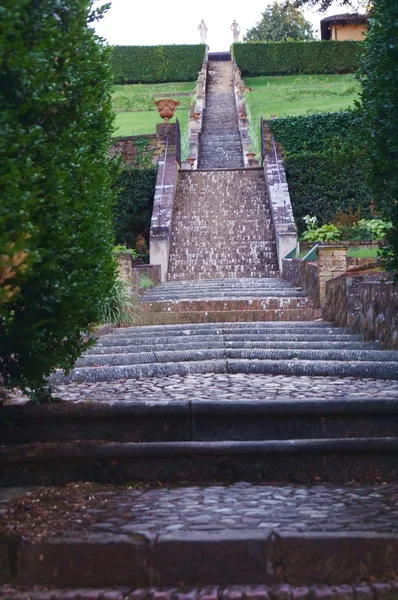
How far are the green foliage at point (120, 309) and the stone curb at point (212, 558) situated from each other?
8.24 m

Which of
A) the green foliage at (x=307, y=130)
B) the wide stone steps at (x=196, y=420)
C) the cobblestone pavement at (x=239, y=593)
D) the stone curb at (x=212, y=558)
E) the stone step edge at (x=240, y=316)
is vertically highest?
the green foliage at (x=307, y=130)

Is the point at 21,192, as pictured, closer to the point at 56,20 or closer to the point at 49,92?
the point at 49,92

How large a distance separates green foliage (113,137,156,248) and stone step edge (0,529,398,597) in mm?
21143

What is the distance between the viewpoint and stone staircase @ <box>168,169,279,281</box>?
2043 centimetres

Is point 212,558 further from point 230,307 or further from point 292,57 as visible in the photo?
point 292,57

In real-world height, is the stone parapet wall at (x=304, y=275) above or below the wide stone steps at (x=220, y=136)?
below

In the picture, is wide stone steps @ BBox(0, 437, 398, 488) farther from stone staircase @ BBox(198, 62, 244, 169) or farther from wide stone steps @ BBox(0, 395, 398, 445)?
stone staircase @ BBox(198, 62, 244, 169)

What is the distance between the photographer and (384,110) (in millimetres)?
5059

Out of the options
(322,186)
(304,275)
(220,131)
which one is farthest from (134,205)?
(304,275)

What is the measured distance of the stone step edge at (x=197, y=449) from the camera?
191 inches

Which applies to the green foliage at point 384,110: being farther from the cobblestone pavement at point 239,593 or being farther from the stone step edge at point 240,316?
the stone step edge at point 240,316

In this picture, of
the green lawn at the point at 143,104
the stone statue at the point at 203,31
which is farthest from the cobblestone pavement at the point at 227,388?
the stone statue at the point at 203,31

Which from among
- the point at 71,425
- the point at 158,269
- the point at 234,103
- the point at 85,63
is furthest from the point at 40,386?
the point at 234,103

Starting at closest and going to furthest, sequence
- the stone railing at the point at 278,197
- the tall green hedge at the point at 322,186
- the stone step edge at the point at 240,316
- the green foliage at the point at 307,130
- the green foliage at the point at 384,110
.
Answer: the green foliage at the point at 384,110 < the stone step edge at the point at 240,316 < the stone railing at the point at 278,197 < the tall green hedge at the point at 322,186 < the green foliage at the point at 307,130
